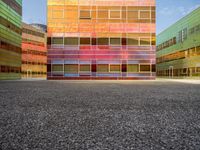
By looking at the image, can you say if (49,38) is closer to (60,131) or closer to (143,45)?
(143,45)

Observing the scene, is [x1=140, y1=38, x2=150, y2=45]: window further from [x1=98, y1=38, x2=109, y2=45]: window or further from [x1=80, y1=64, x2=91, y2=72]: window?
[x1=80, y1=64, x2=91, y2=72]: window

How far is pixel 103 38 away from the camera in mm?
44750

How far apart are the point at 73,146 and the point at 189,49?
59.1 metres

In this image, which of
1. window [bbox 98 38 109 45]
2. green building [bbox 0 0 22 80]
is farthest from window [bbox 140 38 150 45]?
green building [bbox 0 0 22 80]

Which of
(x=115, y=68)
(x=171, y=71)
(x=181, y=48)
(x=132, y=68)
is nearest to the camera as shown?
(x=115, y=68)

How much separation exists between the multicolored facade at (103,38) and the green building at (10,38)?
20.4 ft

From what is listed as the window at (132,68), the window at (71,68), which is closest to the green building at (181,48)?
the window at (132,68)

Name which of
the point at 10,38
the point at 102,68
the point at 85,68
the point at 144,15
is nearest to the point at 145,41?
the point at 144,15

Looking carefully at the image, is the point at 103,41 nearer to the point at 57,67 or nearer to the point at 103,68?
the point at 103,68

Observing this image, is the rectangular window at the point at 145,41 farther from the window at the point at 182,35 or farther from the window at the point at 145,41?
the window at the point at 182,35

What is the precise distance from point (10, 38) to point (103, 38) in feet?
49.6

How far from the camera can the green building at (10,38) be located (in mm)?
40594

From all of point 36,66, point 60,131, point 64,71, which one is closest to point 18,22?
point 64,71

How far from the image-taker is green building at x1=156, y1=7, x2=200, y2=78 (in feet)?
182
